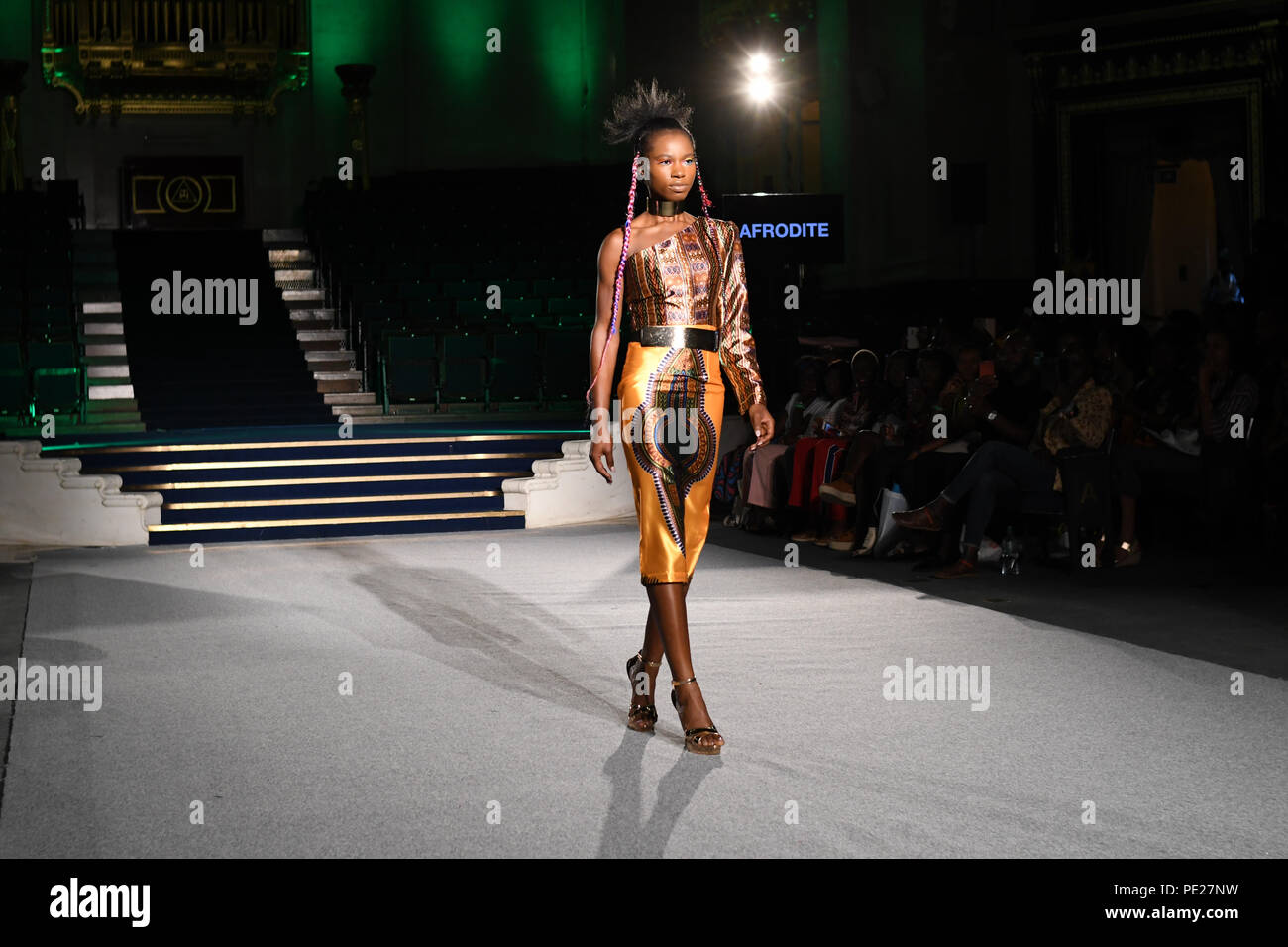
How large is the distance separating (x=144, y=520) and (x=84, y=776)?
5864mm

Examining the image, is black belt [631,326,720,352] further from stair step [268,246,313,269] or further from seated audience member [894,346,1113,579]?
stair step [268,246,313,269]

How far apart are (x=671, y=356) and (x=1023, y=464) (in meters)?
3.46

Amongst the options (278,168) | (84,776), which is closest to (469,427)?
(84,776)

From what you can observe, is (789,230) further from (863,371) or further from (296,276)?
(296,276)

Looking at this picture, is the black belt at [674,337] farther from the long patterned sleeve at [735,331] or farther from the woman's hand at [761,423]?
the woman's hand at [761,423]

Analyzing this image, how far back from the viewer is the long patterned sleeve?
4238 millimetres

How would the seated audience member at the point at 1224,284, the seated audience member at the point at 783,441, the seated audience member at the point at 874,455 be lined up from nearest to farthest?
1. the seated audience member at the point at 874,455
2. the seated audience member at the point at 783,441
3. the seated audience member at the point at 1224,284

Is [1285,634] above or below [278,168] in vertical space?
below

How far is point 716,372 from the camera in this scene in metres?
4.23

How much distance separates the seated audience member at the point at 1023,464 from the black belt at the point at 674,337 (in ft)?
10.7

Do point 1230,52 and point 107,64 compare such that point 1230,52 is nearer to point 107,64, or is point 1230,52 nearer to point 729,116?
point 729,116

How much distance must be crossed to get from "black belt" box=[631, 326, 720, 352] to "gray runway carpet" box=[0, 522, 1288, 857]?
3.71 ft

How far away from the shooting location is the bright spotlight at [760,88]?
1822cm
